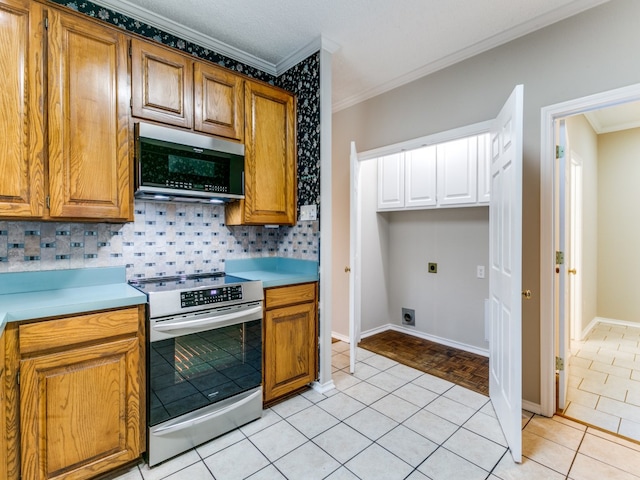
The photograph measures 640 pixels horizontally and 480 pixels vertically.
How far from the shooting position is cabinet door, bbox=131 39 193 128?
1889 mm

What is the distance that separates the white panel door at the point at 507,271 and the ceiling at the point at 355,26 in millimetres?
697

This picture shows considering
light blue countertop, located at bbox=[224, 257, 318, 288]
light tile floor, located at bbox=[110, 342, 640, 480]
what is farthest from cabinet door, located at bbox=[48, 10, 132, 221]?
light tile floor, located at bbox=[110, 342, 640, 480]

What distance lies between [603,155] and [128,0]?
546 centimetres

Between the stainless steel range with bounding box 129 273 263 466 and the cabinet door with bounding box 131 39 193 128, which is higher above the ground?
the cabinet door with bounding box 131 39 193 128

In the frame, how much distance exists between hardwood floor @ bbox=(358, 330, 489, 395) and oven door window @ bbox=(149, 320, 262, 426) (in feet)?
5.36

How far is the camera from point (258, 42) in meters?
2.50

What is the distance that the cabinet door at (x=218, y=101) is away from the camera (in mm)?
2133

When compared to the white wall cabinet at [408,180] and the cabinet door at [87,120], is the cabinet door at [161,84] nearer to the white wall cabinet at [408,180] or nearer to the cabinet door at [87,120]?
the cabinet door at [87,120]

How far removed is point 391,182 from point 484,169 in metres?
1.02

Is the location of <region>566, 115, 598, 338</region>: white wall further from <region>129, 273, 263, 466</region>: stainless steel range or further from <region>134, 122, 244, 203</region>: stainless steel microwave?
<region>129, 273, 263, 466</region>: stainless steel range

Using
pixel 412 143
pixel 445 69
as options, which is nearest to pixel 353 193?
pixel 412 143

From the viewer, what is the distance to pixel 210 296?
6.25 ft

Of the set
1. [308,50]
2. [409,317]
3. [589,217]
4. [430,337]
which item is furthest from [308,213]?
[589,217]

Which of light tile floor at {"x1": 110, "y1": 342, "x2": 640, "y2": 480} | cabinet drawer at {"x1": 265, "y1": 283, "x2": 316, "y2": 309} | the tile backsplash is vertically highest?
the tile backsplash
